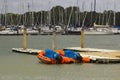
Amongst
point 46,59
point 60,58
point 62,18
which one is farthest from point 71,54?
point 62,18

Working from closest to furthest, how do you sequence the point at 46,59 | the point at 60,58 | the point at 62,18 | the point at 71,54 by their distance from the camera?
1. the point at 60,58
2. the point at 46,59
3. the point at 71,54
4. the point at 62,18

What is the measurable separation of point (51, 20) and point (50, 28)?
9.65 meters

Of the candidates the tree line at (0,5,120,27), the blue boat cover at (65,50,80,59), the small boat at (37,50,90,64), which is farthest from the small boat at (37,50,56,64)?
the tree line at (0,5,120,27)

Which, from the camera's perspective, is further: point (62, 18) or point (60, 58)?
point (62, 18)

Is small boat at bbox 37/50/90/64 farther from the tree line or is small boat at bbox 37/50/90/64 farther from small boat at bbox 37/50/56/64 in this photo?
the tree line

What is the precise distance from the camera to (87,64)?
42.1m

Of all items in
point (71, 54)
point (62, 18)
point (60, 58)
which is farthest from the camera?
point (62, 18)

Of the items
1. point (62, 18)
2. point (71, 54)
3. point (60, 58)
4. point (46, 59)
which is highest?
point (62, 18)

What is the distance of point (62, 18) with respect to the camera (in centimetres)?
15362

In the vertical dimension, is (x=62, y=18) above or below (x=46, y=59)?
above

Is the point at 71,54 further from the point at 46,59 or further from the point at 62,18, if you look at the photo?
the point at 62,18

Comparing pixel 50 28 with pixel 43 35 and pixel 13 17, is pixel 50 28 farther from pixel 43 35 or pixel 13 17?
pixel 13 17

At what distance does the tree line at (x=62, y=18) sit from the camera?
149125 mm

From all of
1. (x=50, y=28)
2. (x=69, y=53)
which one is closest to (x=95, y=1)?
(x=50, y=28)
